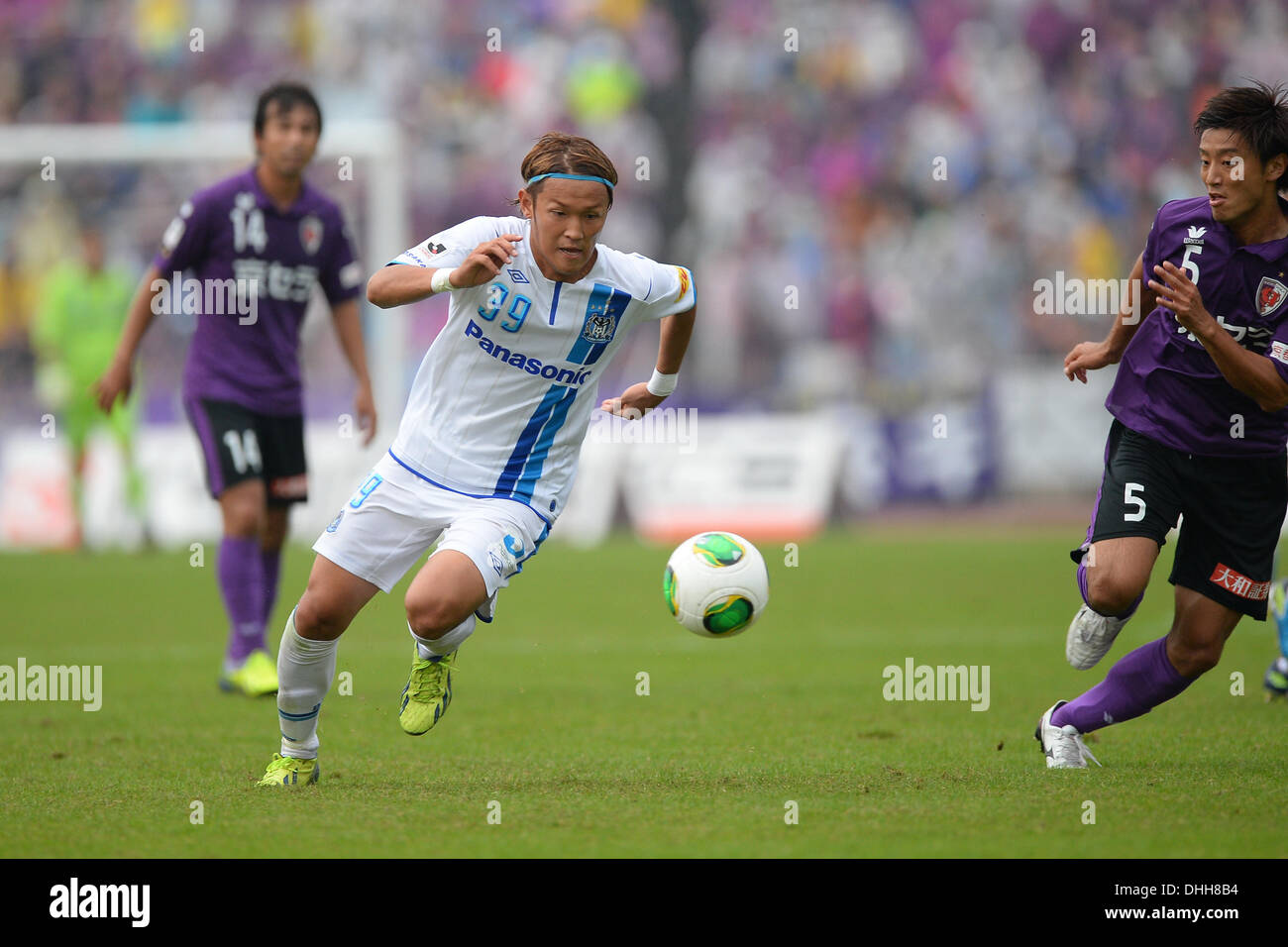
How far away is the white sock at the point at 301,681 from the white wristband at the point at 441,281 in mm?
1253

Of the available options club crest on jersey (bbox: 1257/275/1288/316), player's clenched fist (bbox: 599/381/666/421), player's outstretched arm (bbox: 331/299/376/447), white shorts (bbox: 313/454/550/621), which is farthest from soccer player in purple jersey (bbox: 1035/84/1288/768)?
player's outstretched arm (bbox: 331/299/376/447)

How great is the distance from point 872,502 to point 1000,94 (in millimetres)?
6431

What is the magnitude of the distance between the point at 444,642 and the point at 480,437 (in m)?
0.72

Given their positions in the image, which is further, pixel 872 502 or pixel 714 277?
pixel 714 277

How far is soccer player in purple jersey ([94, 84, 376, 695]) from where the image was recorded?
26.5ft

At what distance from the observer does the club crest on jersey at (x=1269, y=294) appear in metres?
5.64

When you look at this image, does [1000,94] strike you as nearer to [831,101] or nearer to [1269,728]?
[831,101]

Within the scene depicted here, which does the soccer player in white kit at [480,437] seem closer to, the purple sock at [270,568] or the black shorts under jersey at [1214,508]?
the black shorts under jersey at [1214,508]

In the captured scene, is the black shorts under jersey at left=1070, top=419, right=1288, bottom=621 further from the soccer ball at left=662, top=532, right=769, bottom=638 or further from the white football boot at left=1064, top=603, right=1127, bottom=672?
the soccer ball at left=662, top=532, right=769, bottom=638

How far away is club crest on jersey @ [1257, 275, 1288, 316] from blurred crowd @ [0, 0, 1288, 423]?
12.5m

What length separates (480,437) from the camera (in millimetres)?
5695

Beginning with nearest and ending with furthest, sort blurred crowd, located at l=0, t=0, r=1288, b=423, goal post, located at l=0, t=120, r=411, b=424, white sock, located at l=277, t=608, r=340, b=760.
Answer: white sock, located at l=277, t=608, r=340, b=760, goal post, located at l=0, t=120, r=411, b=424, blurred crowd, located at l=0, t=0, r=1288, b=423
